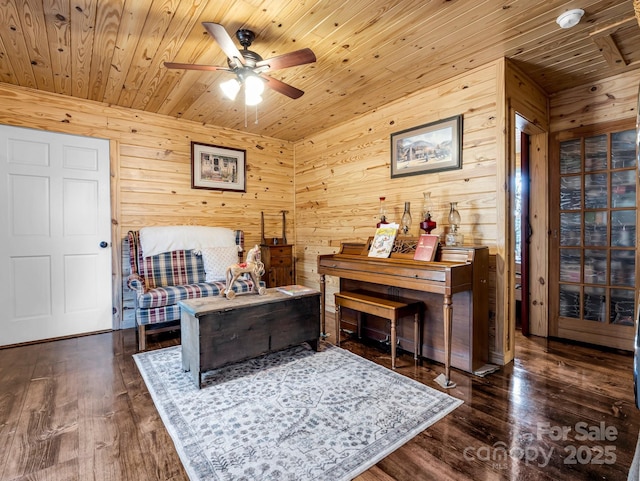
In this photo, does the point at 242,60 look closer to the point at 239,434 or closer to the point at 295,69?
the point at 295,69

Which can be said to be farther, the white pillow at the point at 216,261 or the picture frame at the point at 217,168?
the picture frame at the point at 217,168

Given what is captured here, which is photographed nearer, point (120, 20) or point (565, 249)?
point (120, 20)

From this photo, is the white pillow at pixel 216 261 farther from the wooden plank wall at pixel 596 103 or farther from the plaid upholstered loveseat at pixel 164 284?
the wooden plank wall at pixel 596 103

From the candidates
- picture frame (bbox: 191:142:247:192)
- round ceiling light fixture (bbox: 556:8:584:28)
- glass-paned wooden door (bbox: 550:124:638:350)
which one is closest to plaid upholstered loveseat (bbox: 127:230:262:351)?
picture frame (bbox: 191:142:247:192)

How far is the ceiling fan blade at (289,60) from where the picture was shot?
6.57ft

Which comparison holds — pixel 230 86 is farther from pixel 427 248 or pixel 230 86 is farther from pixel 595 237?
pixel 595 237

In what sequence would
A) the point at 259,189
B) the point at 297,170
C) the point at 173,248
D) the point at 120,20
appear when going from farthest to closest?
1. the point at 297,170
2. the point at 259,189
3. the point at 173,248
4. the point at 120,20

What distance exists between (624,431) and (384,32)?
280 centimetres

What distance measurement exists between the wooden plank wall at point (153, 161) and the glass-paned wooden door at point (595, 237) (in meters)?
3.57

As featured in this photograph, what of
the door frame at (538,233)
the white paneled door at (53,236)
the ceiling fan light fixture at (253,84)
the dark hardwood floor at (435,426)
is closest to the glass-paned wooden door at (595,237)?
the door frame at (538,233)

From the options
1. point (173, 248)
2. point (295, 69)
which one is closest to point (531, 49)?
point (295, 69)

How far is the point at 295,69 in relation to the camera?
8.82 ft

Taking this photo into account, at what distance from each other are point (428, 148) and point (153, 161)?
3.16m

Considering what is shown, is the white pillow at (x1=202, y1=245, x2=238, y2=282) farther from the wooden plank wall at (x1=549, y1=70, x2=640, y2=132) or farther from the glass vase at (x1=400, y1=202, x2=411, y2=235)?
the wooden plank wall at (x1=549, y1=70, x2=640, y2=132)
